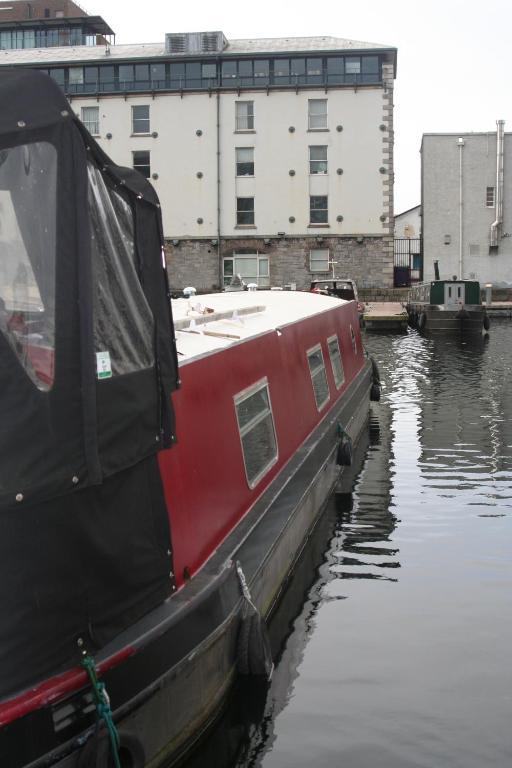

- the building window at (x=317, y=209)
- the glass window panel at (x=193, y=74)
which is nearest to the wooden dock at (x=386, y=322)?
the building window at (x=317, y=209)

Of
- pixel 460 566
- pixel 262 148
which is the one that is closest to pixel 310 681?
pixel 460 566

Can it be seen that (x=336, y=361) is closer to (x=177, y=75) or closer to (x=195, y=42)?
(x=177, y=75)

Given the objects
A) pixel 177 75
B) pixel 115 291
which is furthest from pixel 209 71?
pixel 115 291

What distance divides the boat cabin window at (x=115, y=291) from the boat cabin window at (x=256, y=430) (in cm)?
231

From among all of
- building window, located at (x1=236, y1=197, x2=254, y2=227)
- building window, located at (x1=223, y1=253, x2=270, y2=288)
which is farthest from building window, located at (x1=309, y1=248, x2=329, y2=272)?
building window, located at (x1=236, y1=197, x2=254, y2=227)

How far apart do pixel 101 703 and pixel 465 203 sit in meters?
43.1

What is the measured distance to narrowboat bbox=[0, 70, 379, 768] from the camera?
3102 millimetres

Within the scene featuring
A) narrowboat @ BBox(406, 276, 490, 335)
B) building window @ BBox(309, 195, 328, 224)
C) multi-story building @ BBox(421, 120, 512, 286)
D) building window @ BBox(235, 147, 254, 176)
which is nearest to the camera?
narrowboat @ BBox(406, 276, 490, 335)

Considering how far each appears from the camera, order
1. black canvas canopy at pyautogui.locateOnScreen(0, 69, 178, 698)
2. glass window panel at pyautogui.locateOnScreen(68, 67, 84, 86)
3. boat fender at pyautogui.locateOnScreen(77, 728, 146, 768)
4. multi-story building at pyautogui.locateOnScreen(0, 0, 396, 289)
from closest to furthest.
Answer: black canvas canopy at pyautogui.locateOnScreen(0, 69, 178, 698) < boat fender at pyautogui.locateOnScreen(77, 728, 146, 768) < multi-story building at pyautogui.locateOnScreen(0, 0, 396, 289) < glass window panel at pyautogui.locateOnScreen(68, 67, 84, 86)

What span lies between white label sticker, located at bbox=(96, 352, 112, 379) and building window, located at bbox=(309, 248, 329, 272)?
39160mm

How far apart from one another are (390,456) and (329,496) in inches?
101

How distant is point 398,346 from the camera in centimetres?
2650

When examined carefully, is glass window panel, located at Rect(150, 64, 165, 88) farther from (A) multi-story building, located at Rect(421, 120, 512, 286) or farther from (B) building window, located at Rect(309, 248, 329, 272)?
(A) multi-story building, located at Rect(421, 120, 512, 286)

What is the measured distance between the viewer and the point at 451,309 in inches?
1220
